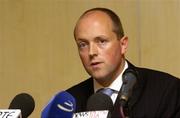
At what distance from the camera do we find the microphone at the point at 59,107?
1.16 metres

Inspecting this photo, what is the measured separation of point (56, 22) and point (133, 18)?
17.7 inches

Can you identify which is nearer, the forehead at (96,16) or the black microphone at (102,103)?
the black microphone at (102,103)

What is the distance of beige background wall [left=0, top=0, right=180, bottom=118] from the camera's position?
2.58 metres

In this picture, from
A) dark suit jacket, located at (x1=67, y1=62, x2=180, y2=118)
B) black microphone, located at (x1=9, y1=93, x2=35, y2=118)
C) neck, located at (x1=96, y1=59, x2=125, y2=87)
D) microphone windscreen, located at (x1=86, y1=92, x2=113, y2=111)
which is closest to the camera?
microphone windscreen, located at (x1=86, y1=92, x2=113, y2=111)

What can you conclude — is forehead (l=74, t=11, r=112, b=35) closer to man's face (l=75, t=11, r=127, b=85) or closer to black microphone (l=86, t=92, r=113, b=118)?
man's face (l=75, t=11, r=127, b=85)

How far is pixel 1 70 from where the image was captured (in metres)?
2.65

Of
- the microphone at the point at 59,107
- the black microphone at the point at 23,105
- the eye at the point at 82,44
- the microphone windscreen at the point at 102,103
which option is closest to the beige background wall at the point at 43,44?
the eye at the point at 82,44

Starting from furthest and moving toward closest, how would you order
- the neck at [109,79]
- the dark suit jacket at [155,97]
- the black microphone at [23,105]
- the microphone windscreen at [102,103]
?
the neck at [109,79]
the dark suit jacket at [155,97]
the black microphone at [23,105]
the microphone windscreen at [102,103]

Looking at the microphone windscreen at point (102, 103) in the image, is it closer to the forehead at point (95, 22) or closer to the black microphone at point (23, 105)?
the black microphone at point (23, 105)

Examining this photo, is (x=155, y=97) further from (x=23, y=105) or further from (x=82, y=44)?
(x=23, y=105)

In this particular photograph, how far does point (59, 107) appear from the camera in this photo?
1.17 metres

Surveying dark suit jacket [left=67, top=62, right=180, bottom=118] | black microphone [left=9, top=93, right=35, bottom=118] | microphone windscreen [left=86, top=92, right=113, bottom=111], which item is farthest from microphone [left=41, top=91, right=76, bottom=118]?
dark suit jacket [left=67, top=62, right=180, bottom=118]

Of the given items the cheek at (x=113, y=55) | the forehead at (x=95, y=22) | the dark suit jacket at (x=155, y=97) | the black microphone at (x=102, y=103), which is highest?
the forehead at (x=95, y=22)

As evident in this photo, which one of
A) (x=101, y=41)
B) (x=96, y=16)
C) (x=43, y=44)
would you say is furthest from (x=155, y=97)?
(x=43, y=44)
